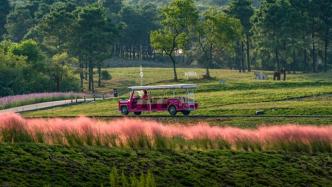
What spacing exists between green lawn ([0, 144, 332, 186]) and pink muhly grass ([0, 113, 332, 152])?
2.51 feet

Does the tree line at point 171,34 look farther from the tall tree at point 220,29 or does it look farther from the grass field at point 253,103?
the grass field at point 253,103

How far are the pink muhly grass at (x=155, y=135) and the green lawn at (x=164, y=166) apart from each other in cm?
76

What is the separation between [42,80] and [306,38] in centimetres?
4781

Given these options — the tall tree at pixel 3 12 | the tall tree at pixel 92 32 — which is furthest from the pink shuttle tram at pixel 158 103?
the tall tree at pixel 3 12

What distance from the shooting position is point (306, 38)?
124312mm

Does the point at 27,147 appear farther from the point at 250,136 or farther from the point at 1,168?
the point at 250,136

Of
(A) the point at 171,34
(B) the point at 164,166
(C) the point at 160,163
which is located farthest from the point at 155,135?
(A) the point at 171,34

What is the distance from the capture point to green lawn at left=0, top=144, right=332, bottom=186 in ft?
87.9

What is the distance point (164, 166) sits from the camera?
2908 cm

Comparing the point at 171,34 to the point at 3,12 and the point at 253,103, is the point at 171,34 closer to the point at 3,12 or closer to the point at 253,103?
the point at 253,103

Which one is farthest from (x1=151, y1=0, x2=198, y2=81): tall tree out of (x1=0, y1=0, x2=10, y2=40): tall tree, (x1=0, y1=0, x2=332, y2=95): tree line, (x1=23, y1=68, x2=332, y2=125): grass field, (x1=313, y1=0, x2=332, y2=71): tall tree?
(x1=0, y1=0, x2=10, y2=40): tall tree

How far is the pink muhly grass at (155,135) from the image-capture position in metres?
30.5

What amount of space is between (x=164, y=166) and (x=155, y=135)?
2772 mm

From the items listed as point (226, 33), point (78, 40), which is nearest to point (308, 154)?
point (226, 33)
